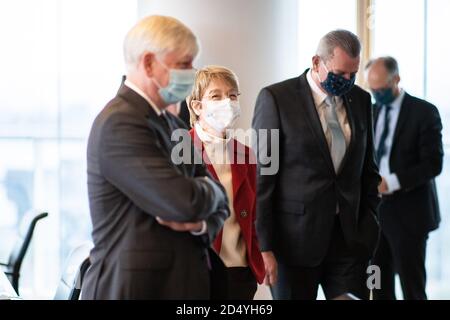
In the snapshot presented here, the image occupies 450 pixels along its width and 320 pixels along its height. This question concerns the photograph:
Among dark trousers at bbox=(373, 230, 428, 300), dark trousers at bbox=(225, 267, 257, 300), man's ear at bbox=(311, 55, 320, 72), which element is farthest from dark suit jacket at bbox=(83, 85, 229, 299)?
dark trousers at bbox=(373, 230, 428, 300)

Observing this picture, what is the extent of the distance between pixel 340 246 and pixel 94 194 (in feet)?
4.32

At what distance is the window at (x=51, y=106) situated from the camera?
189 inches

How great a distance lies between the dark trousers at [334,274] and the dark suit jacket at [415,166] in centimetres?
140

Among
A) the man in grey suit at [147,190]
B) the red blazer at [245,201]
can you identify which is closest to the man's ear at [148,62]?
the man in grey suit at [147,190]

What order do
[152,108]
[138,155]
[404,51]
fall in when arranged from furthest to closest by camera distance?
[404,51] → [152,108] → [138,155]

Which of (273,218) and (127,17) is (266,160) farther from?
(127,17)

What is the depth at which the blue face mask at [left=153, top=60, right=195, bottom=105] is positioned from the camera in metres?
1.89

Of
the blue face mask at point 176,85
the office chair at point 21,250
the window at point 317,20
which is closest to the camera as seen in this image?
the blue face mask at point 176,85

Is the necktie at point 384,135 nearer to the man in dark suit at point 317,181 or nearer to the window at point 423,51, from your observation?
the window at point 423,51

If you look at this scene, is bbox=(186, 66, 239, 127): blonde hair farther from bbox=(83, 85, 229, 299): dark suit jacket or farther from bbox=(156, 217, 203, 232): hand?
bbox=(156, 217, 203, 232): hand

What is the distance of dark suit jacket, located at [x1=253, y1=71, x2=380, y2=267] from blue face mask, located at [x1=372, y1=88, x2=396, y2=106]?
143 centimetres
